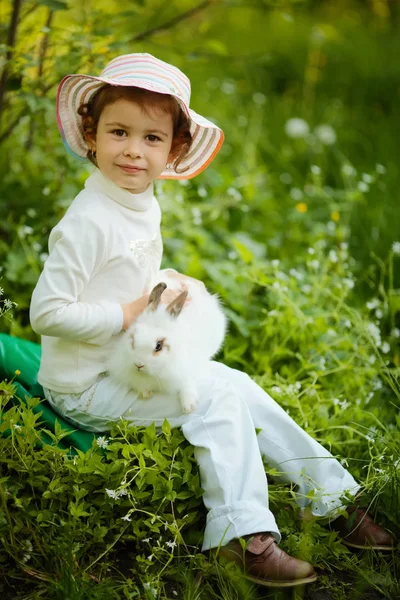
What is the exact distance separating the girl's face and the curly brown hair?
2 cm

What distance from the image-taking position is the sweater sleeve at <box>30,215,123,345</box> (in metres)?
2.06

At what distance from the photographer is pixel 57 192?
11.6 ft

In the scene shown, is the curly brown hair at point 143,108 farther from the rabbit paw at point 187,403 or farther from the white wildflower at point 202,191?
the white wildflower at point 202,191

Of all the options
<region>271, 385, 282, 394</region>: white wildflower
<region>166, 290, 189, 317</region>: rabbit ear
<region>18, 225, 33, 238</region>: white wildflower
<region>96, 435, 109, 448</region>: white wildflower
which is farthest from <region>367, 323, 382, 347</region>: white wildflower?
<region>18, 225, 33, 238</region>: white wildflower

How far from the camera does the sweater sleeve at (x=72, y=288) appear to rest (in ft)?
6.77

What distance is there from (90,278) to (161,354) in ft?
1.08

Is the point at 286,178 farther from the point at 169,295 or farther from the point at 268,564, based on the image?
the point at 268,564

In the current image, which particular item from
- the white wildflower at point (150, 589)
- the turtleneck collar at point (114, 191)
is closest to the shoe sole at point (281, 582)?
the white wildflower at point (150, 589)

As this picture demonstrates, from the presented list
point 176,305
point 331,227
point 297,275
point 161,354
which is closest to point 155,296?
point 176,305

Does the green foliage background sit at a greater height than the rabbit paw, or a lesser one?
lesser

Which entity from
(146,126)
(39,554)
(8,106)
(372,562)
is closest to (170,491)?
(39,554)

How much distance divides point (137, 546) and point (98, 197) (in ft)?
3.51

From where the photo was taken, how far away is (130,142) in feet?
7.13

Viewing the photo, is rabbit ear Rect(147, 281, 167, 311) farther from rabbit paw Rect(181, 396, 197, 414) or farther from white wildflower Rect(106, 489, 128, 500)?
white wildflower Rect(106, 489, 128, 500)
